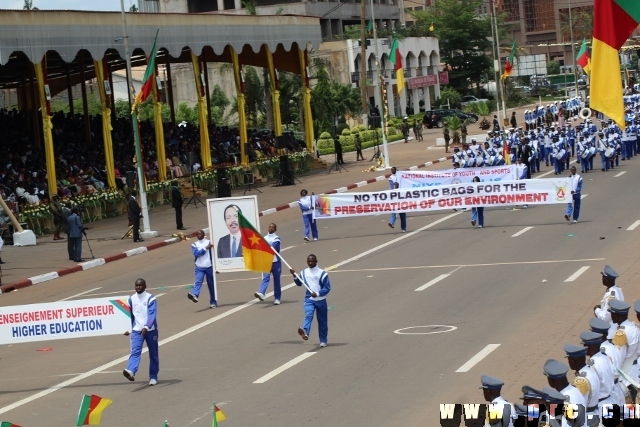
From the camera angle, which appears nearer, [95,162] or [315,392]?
[315,392]

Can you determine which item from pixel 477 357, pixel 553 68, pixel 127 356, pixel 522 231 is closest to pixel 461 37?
pixel 553 68

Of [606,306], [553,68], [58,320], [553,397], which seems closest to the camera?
[553,397]

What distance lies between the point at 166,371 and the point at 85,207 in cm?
2438

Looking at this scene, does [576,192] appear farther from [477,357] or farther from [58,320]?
[58,320]

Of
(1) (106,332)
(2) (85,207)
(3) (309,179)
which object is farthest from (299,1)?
(1) (106,332)

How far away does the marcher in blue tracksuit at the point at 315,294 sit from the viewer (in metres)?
18.9

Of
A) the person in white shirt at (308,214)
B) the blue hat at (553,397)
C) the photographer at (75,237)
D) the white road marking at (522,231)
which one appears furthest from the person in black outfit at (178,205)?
the blue hat at (553,397)

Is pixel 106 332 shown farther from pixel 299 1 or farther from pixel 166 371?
pixel 299 1

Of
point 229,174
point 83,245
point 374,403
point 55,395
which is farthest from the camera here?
point 229,174

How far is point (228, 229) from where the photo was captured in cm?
2405

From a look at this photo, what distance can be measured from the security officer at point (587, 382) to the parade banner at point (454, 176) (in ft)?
81.3

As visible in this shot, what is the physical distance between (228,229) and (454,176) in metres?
13.3

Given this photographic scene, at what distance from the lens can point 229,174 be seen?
170ft

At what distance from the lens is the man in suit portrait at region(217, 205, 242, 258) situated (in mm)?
23953
